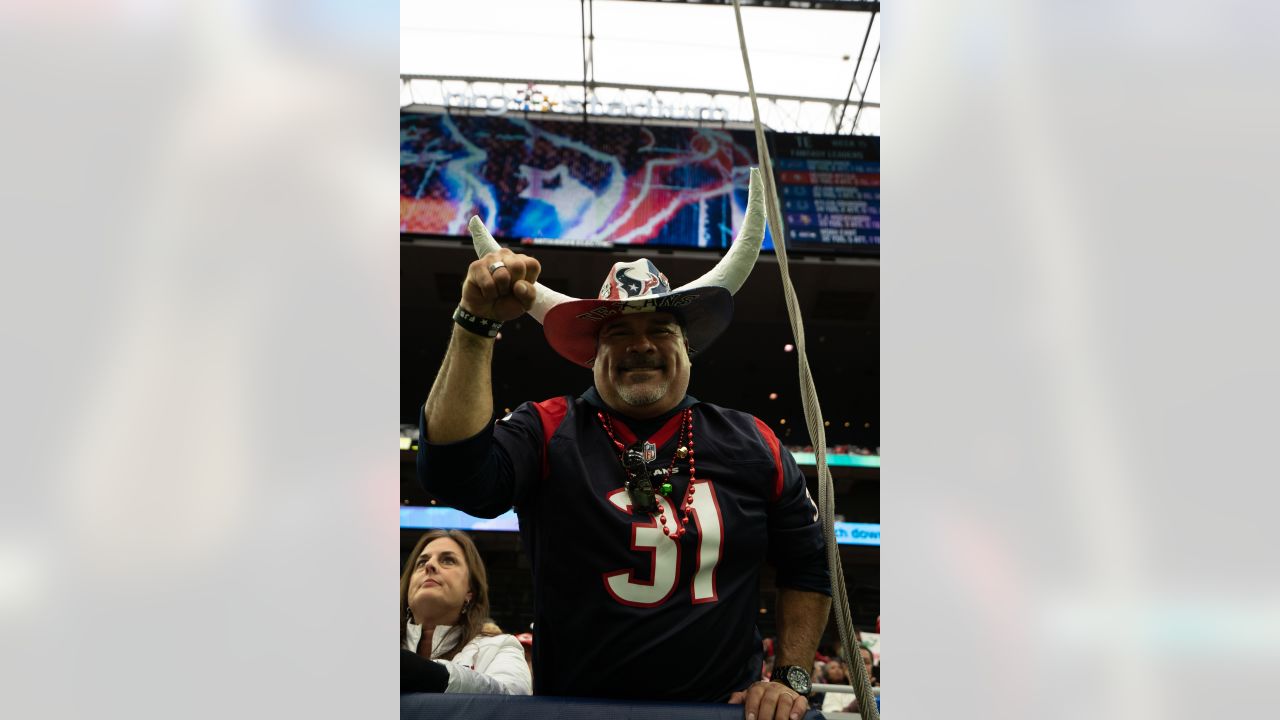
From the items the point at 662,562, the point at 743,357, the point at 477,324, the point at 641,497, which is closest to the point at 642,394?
the point at 641,497

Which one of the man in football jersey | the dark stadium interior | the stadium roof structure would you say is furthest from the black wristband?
the dark stadium interior

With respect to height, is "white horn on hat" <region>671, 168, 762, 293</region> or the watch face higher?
"white horn on hat" <region>671, 168, 762, 293</region>

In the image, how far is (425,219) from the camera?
38.2 ft

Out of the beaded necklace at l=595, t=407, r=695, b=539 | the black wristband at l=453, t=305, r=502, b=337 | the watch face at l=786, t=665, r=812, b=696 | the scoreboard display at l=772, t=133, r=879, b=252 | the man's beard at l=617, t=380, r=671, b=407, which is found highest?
the scoreboard display at l=772, t=133, r=879, b=252

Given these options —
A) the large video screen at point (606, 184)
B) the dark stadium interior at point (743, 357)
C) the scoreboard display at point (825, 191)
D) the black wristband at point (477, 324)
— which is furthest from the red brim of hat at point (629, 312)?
the scoreboard display at point (825, 191)

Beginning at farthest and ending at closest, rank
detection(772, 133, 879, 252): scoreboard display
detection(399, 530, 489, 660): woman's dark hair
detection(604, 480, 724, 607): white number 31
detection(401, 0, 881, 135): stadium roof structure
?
1. detection(772, 133, 879, 252): scoreboard display
2. detection(401, 0, 881, 135): stadium roof structure
3. detection(399, 530, 489, 660): woman's dark hair
4. detection(604, 480, 724, 607): white number 31

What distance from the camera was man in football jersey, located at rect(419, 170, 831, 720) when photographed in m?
1.60

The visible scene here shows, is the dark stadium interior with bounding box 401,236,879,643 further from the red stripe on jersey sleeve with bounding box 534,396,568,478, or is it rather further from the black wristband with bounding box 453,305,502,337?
the black wristband with bounding box 453,305,502,337

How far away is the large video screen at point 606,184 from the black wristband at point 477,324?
33.4 ft

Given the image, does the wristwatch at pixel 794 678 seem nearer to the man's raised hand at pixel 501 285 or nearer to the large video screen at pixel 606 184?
the man's raised hand at pixel 501 285

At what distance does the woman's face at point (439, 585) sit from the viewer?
2684 mm

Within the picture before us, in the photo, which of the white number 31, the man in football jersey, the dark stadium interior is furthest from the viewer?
the dark stadium interior

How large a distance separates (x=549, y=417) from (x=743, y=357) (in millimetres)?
13637
